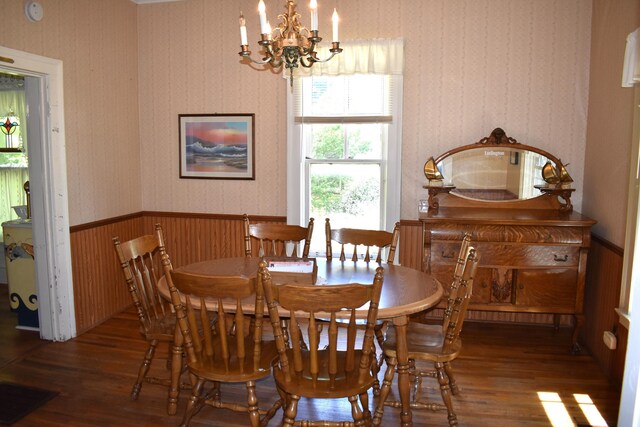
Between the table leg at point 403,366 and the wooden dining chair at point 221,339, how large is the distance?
24.4 inches

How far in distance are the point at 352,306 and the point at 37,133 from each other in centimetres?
287

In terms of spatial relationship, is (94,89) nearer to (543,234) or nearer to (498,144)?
(498,144)

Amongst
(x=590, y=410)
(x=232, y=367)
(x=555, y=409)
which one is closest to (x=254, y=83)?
(x=232, y=367)

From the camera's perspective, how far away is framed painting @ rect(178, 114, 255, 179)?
4.62 meters

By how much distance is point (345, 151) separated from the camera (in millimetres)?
4422

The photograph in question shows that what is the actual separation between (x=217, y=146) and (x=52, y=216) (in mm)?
1556

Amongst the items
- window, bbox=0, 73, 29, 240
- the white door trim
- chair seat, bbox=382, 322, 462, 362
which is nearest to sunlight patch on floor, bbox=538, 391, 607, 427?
chair seat, bbox=382, 322, 462, 362

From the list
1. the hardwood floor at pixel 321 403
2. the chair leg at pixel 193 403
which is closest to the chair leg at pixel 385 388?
the hardwood floor at pixel 321 403

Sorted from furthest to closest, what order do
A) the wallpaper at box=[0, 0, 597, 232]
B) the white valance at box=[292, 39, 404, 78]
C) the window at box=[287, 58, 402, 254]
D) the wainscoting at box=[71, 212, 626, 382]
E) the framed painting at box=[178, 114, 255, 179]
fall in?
the framed painting at box=[178, 114, 255, 179], the window at box=[287, 58, 402, 254], the white valance at box=[292, 39, 404, 78], the wallpaper at box=[0, 0, 597, 232], the wainscoting at box=[71, 212, 626, 382]

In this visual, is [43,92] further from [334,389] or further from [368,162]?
[334,389]

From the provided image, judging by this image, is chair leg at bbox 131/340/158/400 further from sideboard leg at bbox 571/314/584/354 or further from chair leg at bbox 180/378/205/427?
sideboard leg at bbox 571/314/584/354

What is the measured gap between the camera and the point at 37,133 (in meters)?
3.65

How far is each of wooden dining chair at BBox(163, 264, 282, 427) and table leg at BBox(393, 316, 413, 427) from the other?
620 mm

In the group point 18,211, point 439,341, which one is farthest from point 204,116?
point 439,341
